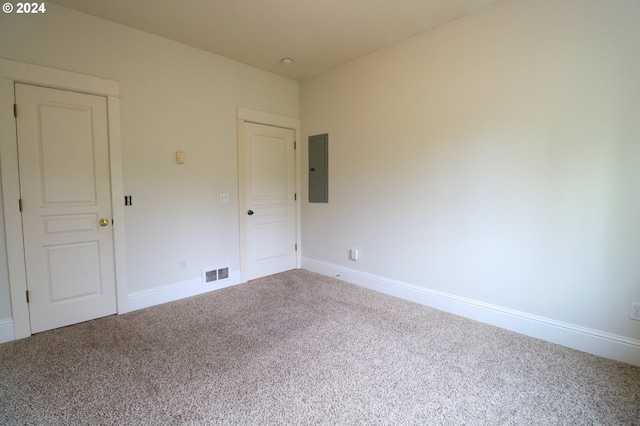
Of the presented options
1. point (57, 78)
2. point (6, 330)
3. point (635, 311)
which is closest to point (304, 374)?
point (635, 311)

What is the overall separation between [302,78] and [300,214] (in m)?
1.99

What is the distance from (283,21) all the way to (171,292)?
304cm

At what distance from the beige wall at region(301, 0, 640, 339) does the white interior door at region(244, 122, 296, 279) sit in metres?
1.13

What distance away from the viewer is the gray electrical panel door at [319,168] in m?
4.12

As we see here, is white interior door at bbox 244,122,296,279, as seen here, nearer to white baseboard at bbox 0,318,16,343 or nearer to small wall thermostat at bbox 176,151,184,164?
small wall thermostat at bbox 176,151,184,164

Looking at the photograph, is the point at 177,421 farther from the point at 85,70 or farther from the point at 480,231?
the point at 85,70

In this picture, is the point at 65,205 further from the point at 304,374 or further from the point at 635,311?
the point at 635,311

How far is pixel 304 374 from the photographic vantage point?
1.99m

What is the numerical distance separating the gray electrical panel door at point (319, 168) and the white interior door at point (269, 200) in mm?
306

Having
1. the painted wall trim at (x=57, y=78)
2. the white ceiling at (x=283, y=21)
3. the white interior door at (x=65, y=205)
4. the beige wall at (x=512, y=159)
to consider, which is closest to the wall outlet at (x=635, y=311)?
the beige wall at (x=512, y=159)

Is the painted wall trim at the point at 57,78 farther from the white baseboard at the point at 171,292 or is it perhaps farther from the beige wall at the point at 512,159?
the beige wall at the point at 512,159

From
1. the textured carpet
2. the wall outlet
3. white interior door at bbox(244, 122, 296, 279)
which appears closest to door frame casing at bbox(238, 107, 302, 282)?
white interior door at bbox(244, 122, 296, 279)

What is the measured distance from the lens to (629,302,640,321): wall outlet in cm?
208

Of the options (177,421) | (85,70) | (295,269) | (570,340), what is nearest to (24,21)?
(85,70)
